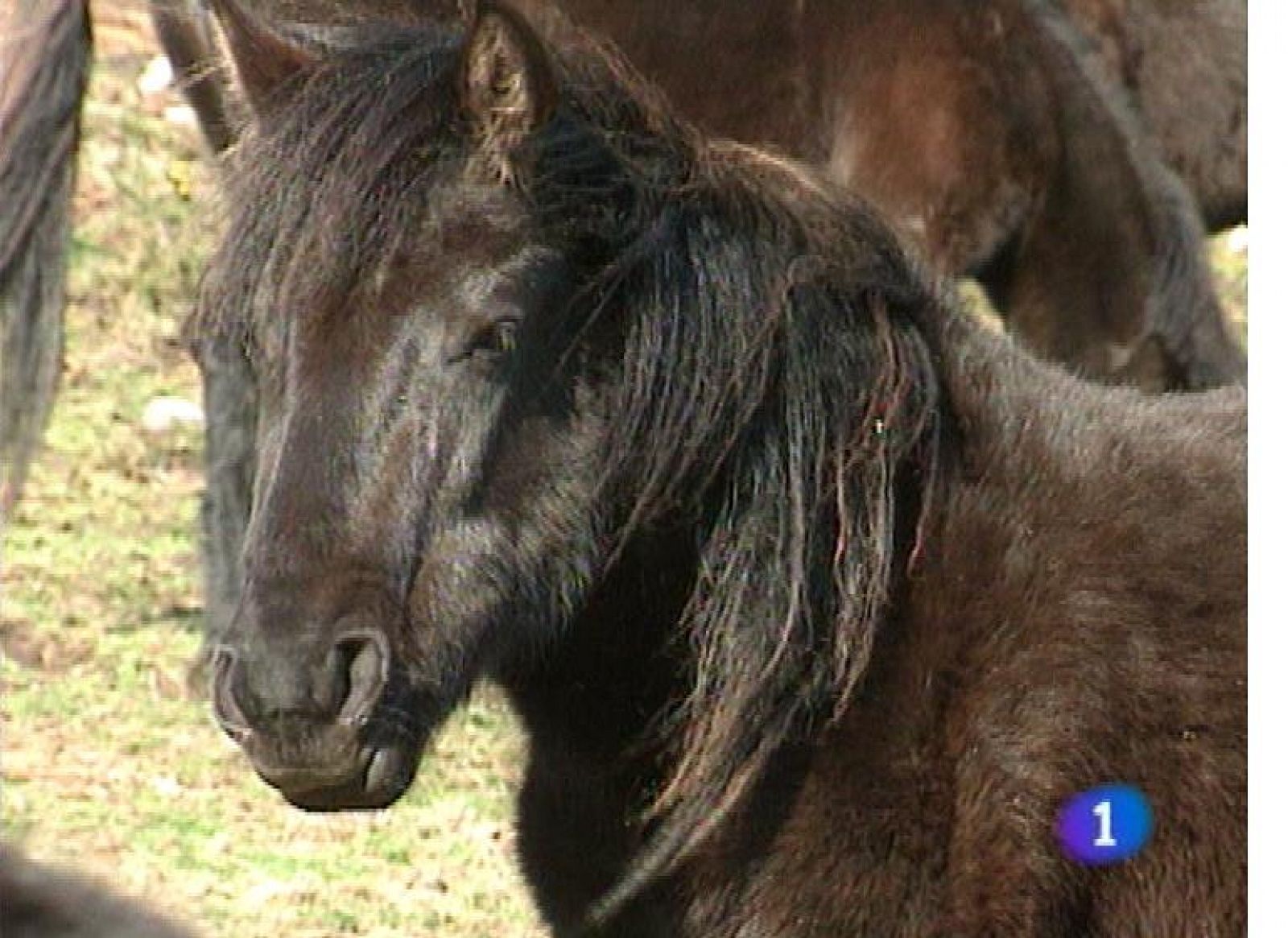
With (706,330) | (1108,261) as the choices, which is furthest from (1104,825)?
(1108,261)

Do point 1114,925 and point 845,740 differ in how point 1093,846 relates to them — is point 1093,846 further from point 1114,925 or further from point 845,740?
point 845,740

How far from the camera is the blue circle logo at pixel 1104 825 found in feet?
10.1

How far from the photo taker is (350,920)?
485 cm

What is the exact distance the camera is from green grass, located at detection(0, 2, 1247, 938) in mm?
4945

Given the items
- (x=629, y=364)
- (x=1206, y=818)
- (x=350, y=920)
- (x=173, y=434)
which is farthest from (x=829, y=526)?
(x=173, y=434)

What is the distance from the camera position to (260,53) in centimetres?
319

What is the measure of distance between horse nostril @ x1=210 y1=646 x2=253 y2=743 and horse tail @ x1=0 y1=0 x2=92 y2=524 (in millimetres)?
2477

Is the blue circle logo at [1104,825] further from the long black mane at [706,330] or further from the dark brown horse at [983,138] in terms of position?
the dark brown horse at [983,138]

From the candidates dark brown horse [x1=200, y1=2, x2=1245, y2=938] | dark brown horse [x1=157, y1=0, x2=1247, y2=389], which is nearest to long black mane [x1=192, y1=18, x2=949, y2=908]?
dark brown horse [x1=200, y1=2, x2=1245, y2=938]

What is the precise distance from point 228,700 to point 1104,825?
1.00 meters

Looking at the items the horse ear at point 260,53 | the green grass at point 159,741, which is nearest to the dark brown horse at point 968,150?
the green grass at point 159,741

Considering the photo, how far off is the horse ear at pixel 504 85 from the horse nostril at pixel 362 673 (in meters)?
0.53

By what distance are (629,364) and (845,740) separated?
0.51 m

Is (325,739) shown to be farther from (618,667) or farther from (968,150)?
(968,150)
